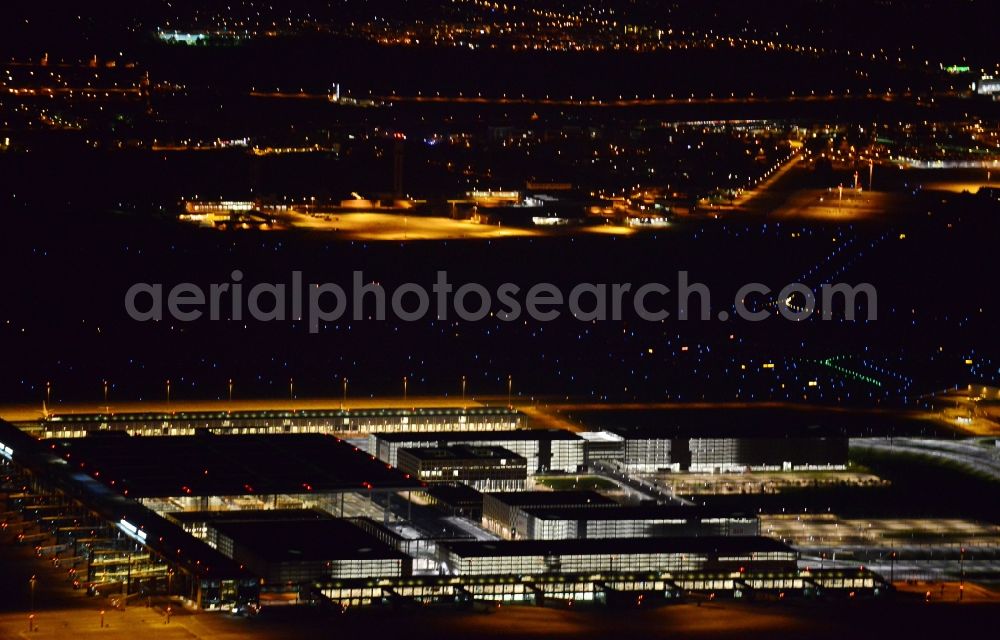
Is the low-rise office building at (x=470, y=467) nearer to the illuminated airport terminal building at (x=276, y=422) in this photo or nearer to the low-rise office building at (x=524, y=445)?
the low-rise office building at (x=524, y=445)

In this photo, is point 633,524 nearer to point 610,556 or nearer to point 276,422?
point 610,556

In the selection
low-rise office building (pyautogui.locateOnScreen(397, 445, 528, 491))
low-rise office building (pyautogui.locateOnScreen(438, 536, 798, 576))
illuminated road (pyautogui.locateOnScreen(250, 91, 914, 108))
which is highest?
illuminated road (pyautogui.locateOnScreen(250, 91, 914, 108))

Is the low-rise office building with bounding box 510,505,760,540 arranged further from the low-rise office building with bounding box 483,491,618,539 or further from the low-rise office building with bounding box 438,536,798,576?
the low-rise office building with bounding box 438,536,798,576

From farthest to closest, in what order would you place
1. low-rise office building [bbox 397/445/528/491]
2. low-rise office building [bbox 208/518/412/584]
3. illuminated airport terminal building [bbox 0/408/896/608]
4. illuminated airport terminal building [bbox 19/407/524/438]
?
illuminated airport terminal building [bbox 19/407/524/438], low-rise office building [bbox 397/445/528/491], illuminated airport terminal building [bbox 0/408/896/608], low-rise office building [bbox 208/518/412/584]

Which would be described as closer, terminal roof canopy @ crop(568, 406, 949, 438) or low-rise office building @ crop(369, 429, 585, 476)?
low-rise office building @ crop(369, 429, 585, 476)

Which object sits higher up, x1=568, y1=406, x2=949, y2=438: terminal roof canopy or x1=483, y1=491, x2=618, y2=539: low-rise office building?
x1=568, y1=406, x2=949, y2=438: terminal roof canopy

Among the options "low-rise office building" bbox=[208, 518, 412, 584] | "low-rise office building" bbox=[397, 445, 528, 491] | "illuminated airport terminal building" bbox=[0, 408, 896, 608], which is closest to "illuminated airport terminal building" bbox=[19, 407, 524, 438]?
"illuminated airport terminal building" bbox=[0, 408, 896, 608]

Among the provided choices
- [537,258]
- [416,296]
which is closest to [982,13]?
[537,258]

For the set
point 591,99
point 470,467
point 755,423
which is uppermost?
point 591,99

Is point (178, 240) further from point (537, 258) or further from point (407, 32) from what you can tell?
point (407, 32)

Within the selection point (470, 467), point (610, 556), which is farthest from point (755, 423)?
point (610, 556)

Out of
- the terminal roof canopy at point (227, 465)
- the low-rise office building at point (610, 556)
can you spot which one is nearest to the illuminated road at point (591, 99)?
the terminal roof canopy at point (227, 465)
